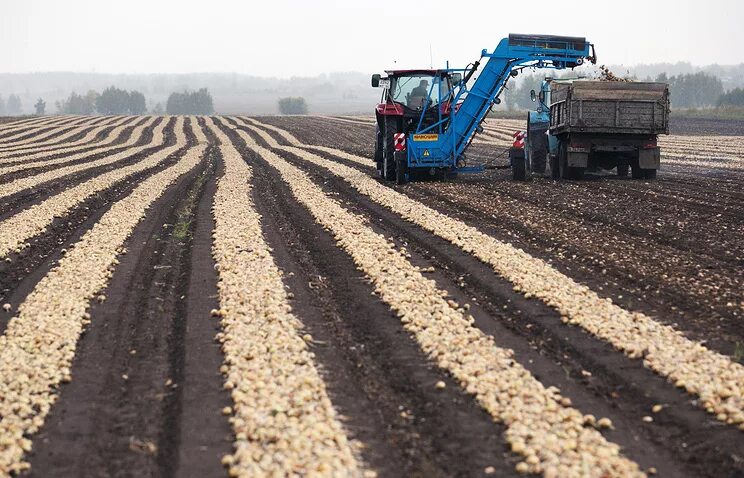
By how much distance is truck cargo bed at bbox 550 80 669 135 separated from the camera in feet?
66.7

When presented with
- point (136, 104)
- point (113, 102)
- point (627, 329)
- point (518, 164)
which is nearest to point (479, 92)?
point (518, 164)

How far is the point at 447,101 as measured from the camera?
21891 millimetres

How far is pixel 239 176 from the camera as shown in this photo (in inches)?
952

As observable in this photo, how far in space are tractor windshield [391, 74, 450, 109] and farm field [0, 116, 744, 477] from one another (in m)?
4.75

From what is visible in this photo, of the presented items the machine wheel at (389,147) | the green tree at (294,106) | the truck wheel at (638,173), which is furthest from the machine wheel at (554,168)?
the green tree at (294,106)

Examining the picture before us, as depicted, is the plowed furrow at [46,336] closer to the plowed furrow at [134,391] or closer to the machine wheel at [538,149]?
Result: the plowed furrow at [134,391]

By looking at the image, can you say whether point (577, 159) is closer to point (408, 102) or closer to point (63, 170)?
point (408, 102)

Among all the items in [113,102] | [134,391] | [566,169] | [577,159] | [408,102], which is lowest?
[134,391]

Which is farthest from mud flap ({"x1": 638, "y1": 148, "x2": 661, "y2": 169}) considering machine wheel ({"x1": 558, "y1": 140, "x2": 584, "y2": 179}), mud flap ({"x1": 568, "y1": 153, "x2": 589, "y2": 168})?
machine wheel ({"x1": 558, "y1": 140, "x2": 584, "y2": 179})

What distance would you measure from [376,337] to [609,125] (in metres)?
13.8

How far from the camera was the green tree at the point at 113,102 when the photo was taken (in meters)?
194

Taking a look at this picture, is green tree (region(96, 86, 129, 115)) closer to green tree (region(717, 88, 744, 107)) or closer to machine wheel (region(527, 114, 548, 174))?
green tree (region(717, 88, 744, 107))

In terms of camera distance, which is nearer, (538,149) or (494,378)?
(494,378)

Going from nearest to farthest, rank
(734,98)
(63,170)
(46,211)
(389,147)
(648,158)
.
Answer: (46,211) < (648,158) < (389,147) < (63,170) < (734,98)
